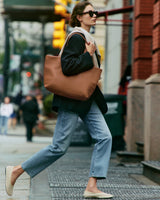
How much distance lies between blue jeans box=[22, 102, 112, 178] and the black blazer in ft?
0.26

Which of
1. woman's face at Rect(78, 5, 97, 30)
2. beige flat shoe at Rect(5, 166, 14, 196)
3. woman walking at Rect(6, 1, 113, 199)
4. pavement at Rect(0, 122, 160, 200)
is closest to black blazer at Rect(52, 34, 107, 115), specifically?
woman walking at Rect(6, 1, 113, 199)

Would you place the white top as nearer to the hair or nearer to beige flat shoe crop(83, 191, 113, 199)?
the hair

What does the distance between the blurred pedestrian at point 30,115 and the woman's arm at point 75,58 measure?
14494 millimetres

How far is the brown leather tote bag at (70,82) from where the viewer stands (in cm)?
568

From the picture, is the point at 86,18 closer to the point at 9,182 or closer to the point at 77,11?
the point at 77,11

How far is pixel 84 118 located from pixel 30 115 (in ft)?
48.0

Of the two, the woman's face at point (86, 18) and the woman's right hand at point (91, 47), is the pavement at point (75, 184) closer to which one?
the woman's right hand at point (91, 47)

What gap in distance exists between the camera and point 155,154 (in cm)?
937

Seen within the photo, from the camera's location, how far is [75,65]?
18.6ft

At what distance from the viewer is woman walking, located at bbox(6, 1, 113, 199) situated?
5.75 metres

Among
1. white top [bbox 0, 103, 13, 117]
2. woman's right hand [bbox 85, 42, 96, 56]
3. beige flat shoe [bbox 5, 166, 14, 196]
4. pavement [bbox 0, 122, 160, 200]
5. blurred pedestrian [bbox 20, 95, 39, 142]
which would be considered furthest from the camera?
white top [bbox 0, 103, 13, 117]

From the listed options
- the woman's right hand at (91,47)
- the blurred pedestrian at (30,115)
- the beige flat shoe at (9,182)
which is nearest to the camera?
the woman's right hand at (91,47)

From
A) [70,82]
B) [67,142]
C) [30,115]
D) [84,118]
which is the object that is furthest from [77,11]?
[30,115]

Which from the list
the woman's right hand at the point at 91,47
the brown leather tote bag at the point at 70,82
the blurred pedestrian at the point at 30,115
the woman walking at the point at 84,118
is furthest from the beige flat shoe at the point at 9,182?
the blurred pedestrian at the point at 30,115
